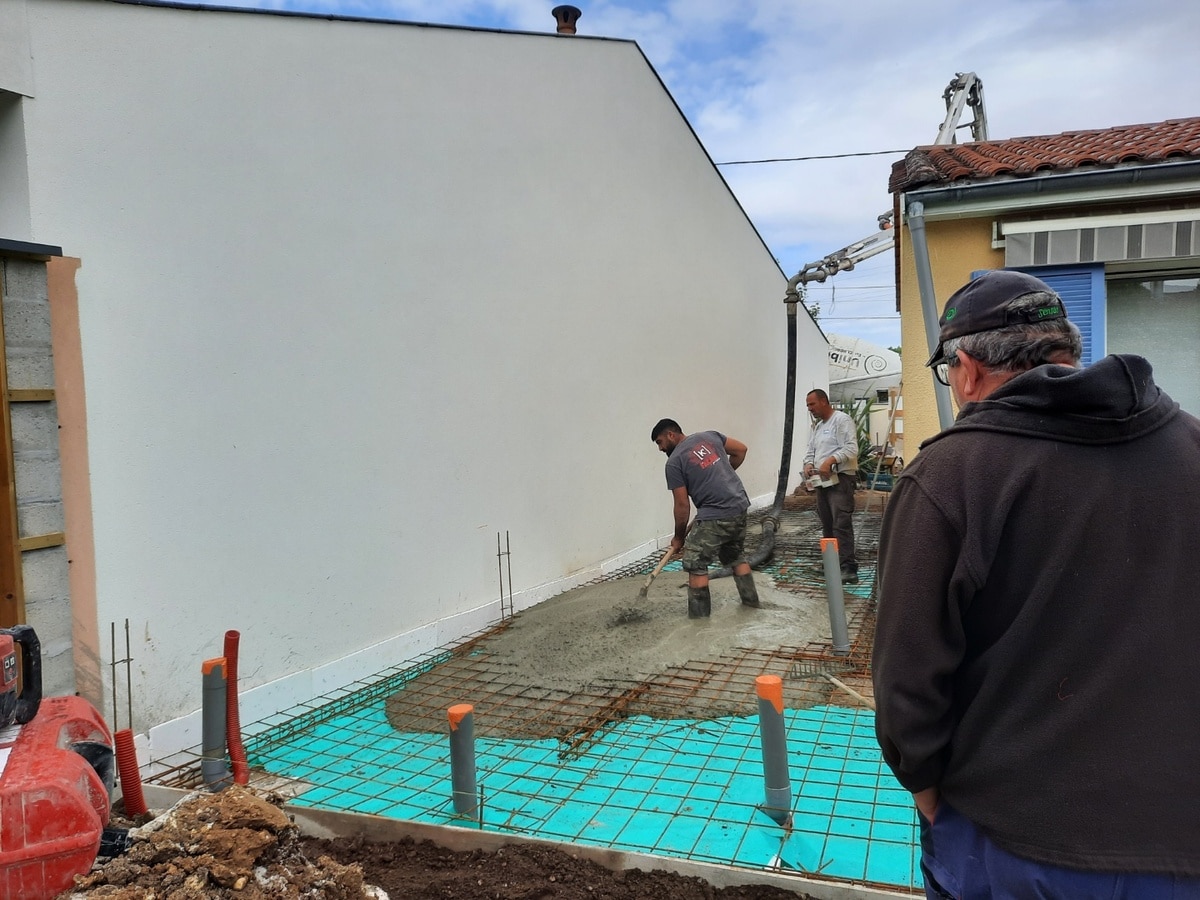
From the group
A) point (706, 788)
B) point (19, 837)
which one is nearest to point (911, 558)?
point (19, 837)

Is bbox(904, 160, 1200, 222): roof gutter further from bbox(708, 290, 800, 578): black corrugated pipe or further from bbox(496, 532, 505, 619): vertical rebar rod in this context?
bbox(708, 290, 800, 578): black corrugated pipe

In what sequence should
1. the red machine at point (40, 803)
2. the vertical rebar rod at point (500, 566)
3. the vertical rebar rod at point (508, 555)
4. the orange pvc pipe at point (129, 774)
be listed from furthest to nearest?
the vertical rebar rod at point (508, 555) < the vertical rebar rod at point (500, 566) < the orange pvc pipe at point (129, 774) < the red machine at point (40, 803)

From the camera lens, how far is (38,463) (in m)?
3.01

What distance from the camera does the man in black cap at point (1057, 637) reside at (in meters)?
1.17

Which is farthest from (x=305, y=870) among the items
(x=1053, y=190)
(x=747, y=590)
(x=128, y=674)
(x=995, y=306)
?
(x=1053, y=190)

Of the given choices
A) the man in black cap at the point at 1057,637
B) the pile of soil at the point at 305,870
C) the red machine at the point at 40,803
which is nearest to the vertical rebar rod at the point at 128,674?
the pile of soil at the point at 305,870

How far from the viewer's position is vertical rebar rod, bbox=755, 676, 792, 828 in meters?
2.61

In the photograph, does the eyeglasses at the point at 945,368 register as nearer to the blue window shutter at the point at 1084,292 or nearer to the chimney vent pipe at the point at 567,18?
the blue window shutter at the point at 1084,292

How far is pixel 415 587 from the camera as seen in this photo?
496 centimetres

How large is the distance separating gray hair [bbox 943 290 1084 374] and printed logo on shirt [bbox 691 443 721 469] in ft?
13.7

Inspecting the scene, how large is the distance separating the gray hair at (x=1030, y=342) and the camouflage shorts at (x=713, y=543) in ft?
13.4

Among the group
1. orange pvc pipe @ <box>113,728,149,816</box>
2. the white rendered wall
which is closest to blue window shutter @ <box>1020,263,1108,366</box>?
the white rendered wall

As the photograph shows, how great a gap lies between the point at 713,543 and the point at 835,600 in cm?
121

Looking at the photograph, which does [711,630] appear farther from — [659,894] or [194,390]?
[194,390]
